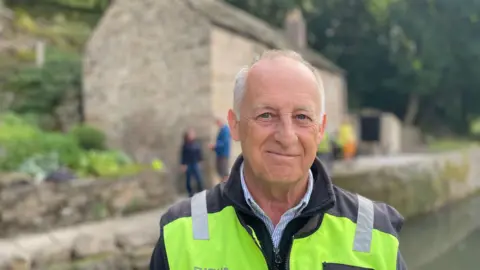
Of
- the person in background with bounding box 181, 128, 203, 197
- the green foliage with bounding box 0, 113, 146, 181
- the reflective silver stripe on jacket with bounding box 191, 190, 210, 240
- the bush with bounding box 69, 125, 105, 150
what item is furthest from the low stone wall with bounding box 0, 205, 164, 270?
the reflective silver stripe on jacket with bounding box 191, 190, 210, 240

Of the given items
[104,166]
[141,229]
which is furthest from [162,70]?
[141,229]

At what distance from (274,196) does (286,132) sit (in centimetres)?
24

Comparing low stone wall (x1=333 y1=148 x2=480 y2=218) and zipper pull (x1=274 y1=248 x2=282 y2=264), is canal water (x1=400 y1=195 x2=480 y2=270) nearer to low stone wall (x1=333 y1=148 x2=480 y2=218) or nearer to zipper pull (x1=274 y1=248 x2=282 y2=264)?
low stone wall (x1=333 y1=148 x2=480 y2=218)

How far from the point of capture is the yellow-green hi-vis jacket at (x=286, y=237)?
1.69 meters

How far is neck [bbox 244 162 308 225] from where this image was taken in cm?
177

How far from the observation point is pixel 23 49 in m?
19.8

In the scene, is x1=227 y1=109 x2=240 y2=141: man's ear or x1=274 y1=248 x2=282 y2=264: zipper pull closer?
x1=274 y1=248 x2=282 y2=264: zipper pull

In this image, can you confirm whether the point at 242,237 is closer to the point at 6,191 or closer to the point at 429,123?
the point at 6,191

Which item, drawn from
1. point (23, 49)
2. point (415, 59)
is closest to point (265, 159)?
point (23, 49)

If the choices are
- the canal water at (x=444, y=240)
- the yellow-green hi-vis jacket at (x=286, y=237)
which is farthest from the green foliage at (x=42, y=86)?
the yellow-green hi-vis jacket at (x=286, y=237)

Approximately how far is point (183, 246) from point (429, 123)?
29.1 metres

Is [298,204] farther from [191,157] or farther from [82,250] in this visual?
[191,157]

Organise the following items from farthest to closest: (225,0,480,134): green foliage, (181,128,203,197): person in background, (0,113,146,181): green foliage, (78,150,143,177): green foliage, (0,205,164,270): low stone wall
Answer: (225,0,480,134): green foliage
(181,128,203,197): person in background
(78,150,143,177): green foliage
(0,113,146,181): green foliage
(0,205,164,270): low stone wall

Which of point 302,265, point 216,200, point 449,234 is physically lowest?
point 449,234
